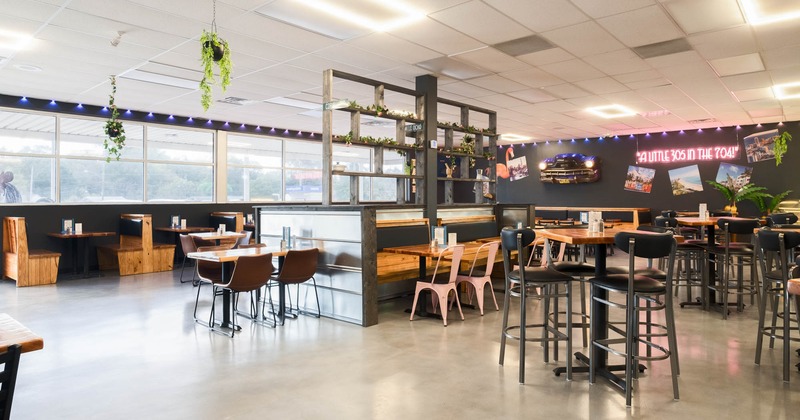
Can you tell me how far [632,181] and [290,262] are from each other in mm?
11404

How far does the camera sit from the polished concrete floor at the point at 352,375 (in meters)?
3.17

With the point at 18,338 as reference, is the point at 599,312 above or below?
below

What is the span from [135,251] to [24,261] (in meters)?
1.68

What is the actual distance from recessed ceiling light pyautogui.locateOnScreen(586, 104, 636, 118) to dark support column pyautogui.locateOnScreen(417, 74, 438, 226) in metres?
4.11

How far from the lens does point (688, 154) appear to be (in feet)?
42.2

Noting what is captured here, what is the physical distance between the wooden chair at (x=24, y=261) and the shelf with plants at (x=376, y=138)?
5.40 m

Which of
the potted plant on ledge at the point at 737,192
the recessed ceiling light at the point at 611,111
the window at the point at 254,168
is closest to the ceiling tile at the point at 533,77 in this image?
the recessed ceiling light at the point at 611,111

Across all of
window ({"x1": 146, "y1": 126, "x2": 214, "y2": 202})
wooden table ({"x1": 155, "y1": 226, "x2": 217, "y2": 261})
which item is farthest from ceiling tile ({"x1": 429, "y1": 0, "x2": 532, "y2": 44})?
window ({"x1": 146, "y1": 126, "x2": 214, "y2": 202})

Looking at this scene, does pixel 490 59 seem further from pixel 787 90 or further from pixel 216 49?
pixel 787 90

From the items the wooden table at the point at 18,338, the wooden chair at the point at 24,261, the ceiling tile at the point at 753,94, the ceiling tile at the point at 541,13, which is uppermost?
the ceiling tile at the point at 541,13

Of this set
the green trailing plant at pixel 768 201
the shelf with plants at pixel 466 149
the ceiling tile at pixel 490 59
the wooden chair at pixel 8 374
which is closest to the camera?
the wooden chair at pixel 8 374

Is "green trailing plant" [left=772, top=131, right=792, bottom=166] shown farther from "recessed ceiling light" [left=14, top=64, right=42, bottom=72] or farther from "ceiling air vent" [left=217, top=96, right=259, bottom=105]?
"recessed ceiling light" [left=14, top=64, right=42, bottom=72]

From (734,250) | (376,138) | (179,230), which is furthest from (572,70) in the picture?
(179,230)

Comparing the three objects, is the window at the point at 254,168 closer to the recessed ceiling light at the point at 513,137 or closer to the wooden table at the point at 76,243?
the wooden table at the point at 76,243
